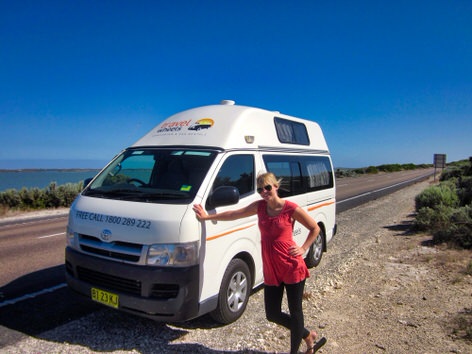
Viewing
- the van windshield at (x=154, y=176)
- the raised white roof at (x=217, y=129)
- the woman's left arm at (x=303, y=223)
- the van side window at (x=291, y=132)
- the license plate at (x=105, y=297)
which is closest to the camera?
the woman's left arm at (x=303, y=223)

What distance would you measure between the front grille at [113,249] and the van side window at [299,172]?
2310mm

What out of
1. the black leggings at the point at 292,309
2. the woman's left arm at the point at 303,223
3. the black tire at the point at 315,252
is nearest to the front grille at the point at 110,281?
the black leggings at the point at 292,309

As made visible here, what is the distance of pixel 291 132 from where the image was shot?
20.4 ft

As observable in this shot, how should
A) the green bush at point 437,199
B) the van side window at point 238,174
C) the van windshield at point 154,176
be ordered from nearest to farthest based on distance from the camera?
the van windshield at point 154,176, the van side window at point 238,174, the green bush at point 437,199

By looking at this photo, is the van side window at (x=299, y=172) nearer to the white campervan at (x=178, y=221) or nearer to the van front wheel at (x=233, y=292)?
the white campervan at (x=178, y=221)

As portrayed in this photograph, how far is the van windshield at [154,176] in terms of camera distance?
401 cm

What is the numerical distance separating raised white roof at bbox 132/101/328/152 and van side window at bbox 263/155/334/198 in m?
0.28

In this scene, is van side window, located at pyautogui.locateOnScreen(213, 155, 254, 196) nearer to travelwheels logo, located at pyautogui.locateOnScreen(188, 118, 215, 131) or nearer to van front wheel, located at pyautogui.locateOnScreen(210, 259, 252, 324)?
travelwheels logo, located at pyautogui.locateOnScreen(188, 118, 215, 131)

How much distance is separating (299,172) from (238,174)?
182 cm

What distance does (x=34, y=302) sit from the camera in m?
4.94

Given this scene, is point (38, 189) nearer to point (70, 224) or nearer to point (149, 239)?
point (70, 224)

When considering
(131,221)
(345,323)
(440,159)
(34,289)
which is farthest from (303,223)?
(440,159)

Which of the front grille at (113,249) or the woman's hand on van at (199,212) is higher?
the woman's hand on van at (199,212)

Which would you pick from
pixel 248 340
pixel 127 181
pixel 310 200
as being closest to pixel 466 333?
pixel 248 340
